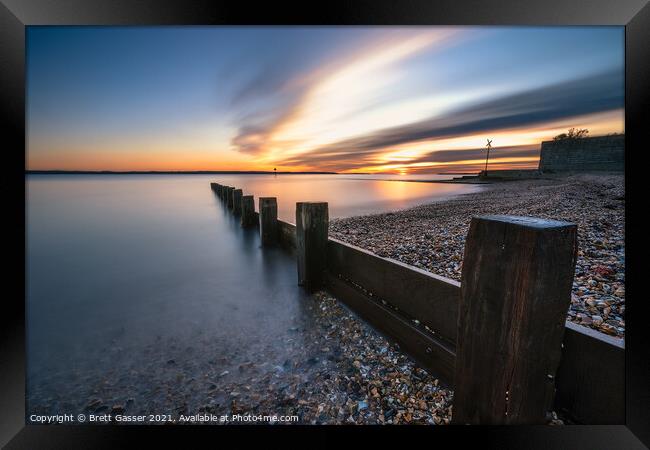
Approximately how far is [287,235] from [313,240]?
319 cm

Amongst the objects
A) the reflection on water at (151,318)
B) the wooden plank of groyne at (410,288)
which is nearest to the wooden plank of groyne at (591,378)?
the wooden plank of groyne at (410,288)

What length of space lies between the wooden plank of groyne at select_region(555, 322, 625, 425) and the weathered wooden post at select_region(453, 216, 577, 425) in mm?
240

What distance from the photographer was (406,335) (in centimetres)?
288

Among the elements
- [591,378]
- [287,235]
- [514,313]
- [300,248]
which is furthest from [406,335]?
[287,235]

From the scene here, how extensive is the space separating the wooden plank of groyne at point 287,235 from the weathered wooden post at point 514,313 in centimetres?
547

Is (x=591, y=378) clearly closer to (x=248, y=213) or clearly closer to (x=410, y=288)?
(x=410, y=288)

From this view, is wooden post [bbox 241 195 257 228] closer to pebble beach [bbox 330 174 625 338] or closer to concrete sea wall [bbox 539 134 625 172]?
pebble beach [bbox 330 174 625 338]

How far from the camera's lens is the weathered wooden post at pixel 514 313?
1.42 m

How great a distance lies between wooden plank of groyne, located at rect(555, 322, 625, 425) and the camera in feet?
5.34

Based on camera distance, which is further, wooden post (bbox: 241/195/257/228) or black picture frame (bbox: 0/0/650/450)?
wooden post (bbox: 241/195/257/228)

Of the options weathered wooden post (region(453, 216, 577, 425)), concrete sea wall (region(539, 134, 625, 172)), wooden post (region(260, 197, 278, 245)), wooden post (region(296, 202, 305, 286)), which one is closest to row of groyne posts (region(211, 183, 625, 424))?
weathered wooden post (region(453, 216, 577, 425))

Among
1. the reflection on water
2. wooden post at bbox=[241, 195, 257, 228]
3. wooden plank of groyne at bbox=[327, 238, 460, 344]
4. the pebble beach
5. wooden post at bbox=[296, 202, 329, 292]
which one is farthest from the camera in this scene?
wooden post at bbox=[241, 195, 257, 228]

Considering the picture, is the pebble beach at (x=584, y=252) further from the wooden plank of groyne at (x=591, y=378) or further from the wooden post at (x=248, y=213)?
the wooden post at (x=248, y=213)

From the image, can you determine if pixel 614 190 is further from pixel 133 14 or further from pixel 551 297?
pixel 133 14
